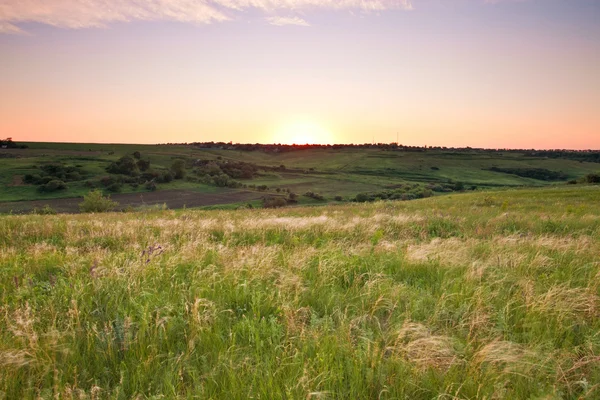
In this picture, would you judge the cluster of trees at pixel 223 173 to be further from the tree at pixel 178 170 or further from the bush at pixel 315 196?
the bush at pixel 315 196

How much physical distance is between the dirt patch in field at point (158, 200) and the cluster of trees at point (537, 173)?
440 ft

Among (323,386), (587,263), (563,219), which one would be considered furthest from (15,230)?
(563,219)

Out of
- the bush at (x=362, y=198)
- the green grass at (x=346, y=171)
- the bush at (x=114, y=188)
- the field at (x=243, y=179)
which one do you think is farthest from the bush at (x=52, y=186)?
the bush at (x=362, y=198)

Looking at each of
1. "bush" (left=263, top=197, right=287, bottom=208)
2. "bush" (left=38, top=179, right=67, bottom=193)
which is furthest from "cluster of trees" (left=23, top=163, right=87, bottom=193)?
"bush" (left=263, top=197, right=287, bottom=208)

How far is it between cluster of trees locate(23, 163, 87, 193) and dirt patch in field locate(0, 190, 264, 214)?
29.7 feet

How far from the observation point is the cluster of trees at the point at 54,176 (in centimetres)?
9056

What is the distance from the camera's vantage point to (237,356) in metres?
3.12

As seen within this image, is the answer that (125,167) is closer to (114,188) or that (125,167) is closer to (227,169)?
(114,188)

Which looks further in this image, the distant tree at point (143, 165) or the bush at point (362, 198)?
the distant tree at point (143, 165)

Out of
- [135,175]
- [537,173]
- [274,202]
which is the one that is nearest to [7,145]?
[135,175]

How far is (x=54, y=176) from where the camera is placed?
10019 cm

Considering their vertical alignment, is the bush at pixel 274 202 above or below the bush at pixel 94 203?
below

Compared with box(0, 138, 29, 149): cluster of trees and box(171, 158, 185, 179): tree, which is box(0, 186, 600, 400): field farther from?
box(0, 138, 29, 149): cluster of trees

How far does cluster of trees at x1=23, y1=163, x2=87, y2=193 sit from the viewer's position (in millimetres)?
90556
